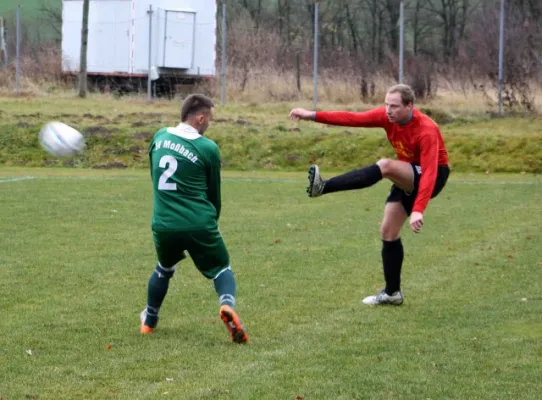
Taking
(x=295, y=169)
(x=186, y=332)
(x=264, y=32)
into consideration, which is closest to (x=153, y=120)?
(x=295, y=169)

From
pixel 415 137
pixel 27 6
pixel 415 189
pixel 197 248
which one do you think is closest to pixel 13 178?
pixel 415 189

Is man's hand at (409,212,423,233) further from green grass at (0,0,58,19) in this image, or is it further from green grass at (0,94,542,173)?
green grass at (0,0,58,19)

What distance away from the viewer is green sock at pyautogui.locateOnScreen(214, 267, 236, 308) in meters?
7.39

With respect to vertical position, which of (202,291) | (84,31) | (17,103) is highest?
(84,31)

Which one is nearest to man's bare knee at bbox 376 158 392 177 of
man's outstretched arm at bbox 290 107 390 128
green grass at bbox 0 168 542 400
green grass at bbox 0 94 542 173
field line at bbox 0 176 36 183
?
man's outstretched arm at bbox 290 107 390 128

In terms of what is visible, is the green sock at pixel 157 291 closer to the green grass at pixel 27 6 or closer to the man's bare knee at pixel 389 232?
the man's bare knee at pixel 389 232

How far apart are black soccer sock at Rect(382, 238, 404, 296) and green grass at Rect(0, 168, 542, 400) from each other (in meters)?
0.22

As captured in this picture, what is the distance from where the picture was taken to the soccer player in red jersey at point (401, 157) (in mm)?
8344

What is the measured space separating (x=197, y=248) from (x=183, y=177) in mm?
544

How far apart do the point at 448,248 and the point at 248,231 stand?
9.99 ft

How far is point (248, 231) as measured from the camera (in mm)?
14461

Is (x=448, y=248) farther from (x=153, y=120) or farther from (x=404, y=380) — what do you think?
(x=153, y=120)

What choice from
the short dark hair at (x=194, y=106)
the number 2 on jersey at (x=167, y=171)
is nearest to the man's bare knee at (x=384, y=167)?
the short dark hair at (x=194, y=106)

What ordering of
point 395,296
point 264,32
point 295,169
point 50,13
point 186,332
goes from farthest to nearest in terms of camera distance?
1. point 50,13
2. point 264,32
3. point 295,169
4. point 395,296
5. point 186,332
